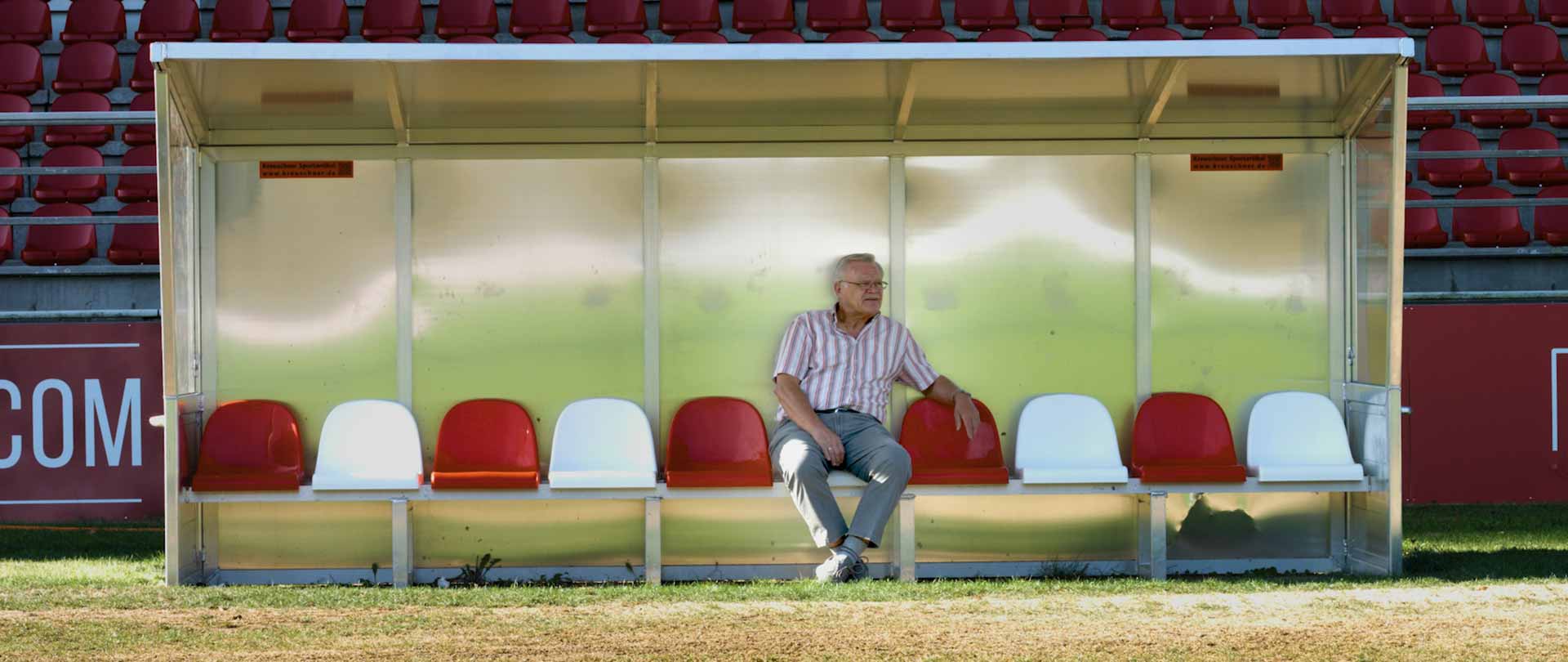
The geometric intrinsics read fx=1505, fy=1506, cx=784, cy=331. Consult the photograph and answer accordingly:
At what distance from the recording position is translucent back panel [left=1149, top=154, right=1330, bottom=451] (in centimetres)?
691

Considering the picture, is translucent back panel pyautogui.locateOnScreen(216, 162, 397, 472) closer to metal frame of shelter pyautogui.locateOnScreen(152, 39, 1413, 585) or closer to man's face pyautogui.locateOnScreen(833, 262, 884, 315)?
metal frame of shelter pyautogui.locateOnScreen(152, 39, 1413, 585)

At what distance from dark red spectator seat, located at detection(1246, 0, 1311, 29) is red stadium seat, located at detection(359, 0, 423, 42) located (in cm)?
585

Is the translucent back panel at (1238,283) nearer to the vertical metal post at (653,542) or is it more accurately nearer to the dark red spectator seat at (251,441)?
the vertical metal post at (653,542)

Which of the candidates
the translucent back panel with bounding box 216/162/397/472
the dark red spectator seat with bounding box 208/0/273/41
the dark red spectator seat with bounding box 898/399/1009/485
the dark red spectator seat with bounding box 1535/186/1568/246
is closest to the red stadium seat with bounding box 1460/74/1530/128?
the dark red spectator seat with bounding box 1535/186/1568/246

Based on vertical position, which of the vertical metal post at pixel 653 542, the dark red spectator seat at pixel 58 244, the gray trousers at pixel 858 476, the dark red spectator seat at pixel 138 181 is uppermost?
the dark red spectator seat at pixel 138 181

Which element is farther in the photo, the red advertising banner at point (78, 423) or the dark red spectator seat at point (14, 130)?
the dark red spectator seat at point (14, 130)

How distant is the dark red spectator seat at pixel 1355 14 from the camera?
→ 1174 cm

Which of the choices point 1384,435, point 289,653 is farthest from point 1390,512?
point 289,653

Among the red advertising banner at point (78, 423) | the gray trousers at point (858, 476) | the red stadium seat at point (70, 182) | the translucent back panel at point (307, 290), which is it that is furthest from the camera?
the red stadium seat at point (70, 182)

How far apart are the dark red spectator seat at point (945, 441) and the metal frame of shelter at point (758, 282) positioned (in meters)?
0.16

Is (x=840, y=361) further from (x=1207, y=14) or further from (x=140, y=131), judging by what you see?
(x=140, y=131)

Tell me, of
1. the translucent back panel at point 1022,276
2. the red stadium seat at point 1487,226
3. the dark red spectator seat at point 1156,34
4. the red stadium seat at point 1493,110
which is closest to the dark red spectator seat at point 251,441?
the translucent back panel at point 1022,276

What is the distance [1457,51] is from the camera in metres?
11.6

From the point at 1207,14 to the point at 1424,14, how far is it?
1736mm
